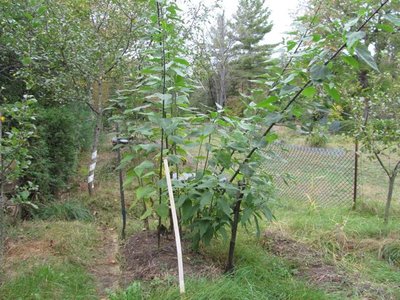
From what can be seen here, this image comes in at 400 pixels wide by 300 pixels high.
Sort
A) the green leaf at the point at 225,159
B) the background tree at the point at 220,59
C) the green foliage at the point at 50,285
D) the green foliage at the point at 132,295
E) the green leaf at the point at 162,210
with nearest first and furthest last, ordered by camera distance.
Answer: the green foliage at the point at 132,295 < the green foliage at the point at 50,285 < the green leaf at the point at 225,159 < the green leaf at the point at 162,210 < the background tree at the point at 220,59

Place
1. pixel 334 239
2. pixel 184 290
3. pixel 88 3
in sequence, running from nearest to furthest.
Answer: pixel 184 290
pixel 334 239
pixel 88 3

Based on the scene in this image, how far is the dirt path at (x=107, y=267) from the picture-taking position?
7.60 feet

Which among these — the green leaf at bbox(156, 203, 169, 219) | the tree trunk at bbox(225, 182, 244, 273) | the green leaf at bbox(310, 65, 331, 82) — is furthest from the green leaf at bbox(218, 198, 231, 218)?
the green leaf at bbox(310, 65, 331, 82)

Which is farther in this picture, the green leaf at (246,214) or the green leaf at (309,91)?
the green leaf at (246,214)

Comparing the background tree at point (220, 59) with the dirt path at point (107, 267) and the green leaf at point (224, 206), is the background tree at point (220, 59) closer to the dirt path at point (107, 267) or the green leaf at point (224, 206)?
the dirt path at point (107, 267)

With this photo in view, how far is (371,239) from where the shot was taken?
3244 millimetres

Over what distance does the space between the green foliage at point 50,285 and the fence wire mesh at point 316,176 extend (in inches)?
117

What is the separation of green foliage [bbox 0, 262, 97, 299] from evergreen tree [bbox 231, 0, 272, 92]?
67.1 ft

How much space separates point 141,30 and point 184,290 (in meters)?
3.71

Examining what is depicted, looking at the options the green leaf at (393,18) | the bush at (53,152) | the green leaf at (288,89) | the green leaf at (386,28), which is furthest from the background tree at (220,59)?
the green leaf at (393,18)

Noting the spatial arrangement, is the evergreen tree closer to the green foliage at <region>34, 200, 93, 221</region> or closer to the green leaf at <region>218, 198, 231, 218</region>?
the green foliage at <region>34, 200, 93, 221</region>

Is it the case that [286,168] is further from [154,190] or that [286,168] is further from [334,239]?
[154,190]

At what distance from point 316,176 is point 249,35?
1863 cm

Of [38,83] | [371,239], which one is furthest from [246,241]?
[38,83]
